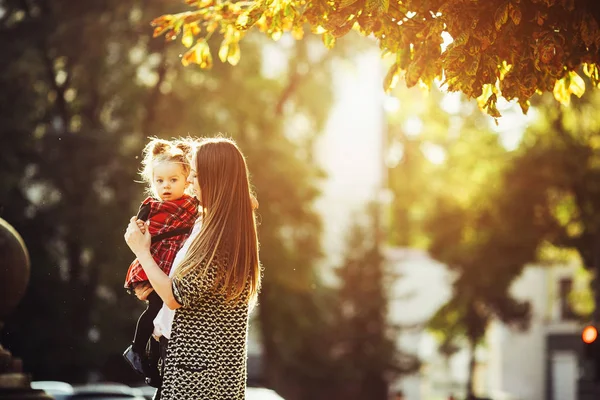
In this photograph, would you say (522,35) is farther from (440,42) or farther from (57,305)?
(57,305)

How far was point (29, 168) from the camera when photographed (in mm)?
20453

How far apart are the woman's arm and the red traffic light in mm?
10078

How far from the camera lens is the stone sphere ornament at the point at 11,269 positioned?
700 centimetres

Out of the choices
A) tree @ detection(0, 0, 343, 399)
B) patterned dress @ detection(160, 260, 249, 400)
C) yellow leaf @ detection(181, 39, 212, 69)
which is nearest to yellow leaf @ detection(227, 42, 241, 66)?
yellow leaf @ detection(181, 39, 212, 69)

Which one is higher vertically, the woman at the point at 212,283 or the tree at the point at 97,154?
the tree at the point at 97,154

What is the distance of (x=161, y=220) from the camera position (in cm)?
456

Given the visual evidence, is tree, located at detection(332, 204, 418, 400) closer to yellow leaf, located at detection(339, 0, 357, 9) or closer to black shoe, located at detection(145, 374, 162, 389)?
yellow leaf, located at detection(339, 0, 357, 9)

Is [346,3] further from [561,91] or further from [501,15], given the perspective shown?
[561,91]

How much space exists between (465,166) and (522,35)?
24245 millimetres

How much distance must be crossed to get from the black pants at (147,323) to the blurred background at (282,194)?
331 inches

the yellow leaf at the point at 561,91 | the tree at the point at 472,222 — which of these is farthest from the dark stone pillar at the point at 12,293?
the tree at the point at 472,222

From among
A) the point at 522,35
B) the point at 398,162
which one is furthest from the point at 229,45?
the point at 398,162

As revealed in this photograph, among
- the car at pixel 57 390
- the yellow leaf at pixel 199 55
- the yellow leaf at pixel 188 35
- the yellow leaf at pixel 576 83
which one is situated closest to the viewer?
the yellow leaf at pixel 576 83

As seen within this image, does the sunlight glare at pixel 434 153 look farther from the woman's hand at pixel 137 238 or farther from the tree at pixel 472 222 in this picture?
the woman's hand at pixel 137 238
